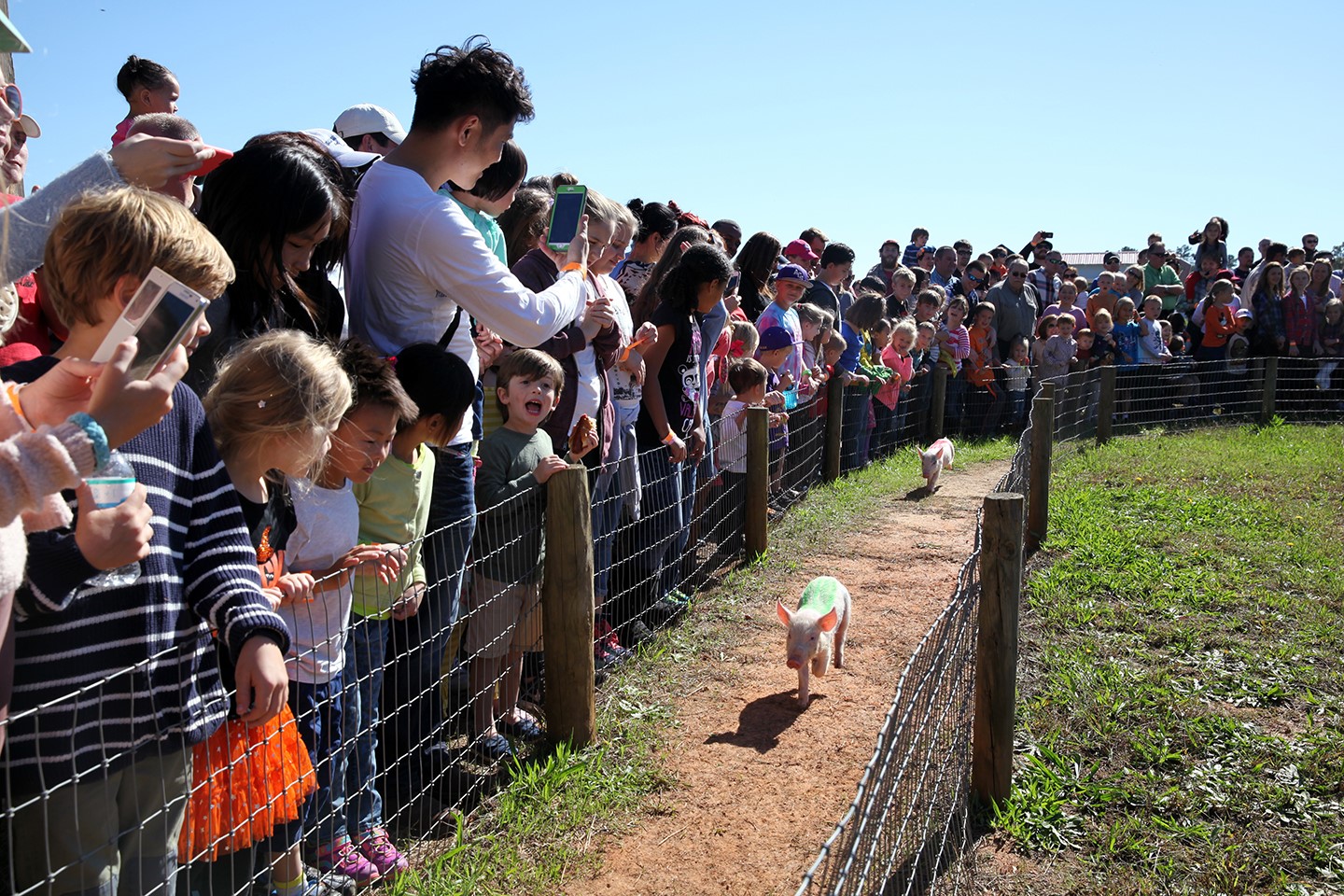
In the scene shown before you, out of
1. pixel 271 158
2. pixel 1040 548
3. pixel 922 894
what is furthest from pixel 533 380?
pixel 1040 548

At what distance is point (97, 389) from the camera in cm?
172

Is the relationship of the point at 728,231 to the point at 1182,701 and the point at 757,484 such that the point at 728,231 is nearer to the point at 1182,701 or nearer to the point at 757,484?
the point at 757,484

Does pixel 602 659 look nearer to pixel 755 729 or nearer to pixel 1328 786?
pixel 755 729

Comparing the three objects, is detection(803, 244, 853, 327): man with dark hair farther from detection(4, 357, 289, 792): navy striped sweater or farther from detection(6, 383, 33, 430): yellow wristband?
detection(6, 383, 33, 430): yellow wristband

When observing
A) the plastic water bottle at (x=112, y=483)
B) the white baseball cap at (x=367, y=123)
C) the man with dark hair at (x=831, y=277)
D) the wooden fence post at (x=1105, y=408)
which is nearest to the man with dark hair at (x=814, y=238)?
the man with dark hair at (x=831, y=277)

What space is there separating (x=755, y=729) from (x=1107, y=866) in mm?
1467

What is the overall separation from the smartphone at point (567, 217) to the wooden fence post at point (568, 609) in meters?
0.85

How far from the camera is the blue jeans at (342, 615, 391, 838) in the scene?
3.07m

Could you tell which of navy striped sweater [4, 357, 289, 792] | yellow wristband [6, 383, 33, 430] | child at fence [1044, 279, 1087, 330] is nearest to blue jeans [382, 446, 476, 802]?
navy striped sweater [4, 357, 289, 792]

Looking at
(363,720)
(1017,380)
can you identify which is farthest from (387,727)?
(1017,380)

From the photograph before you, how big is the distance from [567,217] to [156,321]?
2438 millimetres

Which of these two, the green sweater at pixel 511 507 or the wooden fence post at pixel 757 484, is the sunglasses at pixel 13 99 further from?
the wooden fence post at pixel 757 484

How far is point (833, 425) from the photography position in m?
9.56

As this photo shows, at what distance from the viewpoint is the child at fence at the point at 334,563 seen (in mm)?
2865
